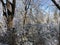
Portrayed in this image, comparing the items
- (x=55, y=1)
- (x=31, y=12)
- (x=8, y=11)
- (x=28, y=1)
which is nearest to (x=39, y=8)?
(x=31, y=12)

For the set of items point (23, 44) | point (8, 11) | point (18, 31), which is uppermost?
point (8, 11)

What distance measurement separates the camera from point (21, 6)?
21812 millimetres

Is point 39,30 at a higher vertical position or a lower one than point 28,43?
higher

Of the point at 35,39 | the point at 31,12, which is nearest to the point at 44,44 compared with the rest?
the point at 35,39

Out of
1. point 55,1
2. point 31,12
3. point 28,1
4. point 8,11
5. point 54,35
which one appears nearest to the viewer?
point 55,1

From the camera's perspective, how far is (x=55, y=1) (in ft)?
25.5

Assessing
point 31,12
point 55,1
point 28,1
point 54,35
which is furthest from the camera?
point 31,12

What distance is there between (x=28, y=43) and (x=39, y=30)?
973 mm

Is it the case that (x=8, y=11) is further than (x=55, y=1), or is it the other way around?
(x=8, y=11)

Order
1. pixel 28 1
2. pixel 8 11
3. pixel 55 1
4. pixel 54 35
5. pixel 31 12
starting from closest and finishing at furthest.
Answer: pixel 55 1
pixel 54 35
pixel 8 11
pixel 28 1
pixel 31 12

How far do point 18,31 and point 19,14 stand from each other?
1045 cm

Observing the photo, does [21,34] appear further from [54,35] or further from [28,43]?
[54,35]

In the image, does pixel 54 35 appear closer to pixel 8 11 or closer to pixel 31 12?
pixel 8 11

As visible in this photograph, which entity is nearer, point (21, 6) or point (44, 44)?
point (44, 44)
